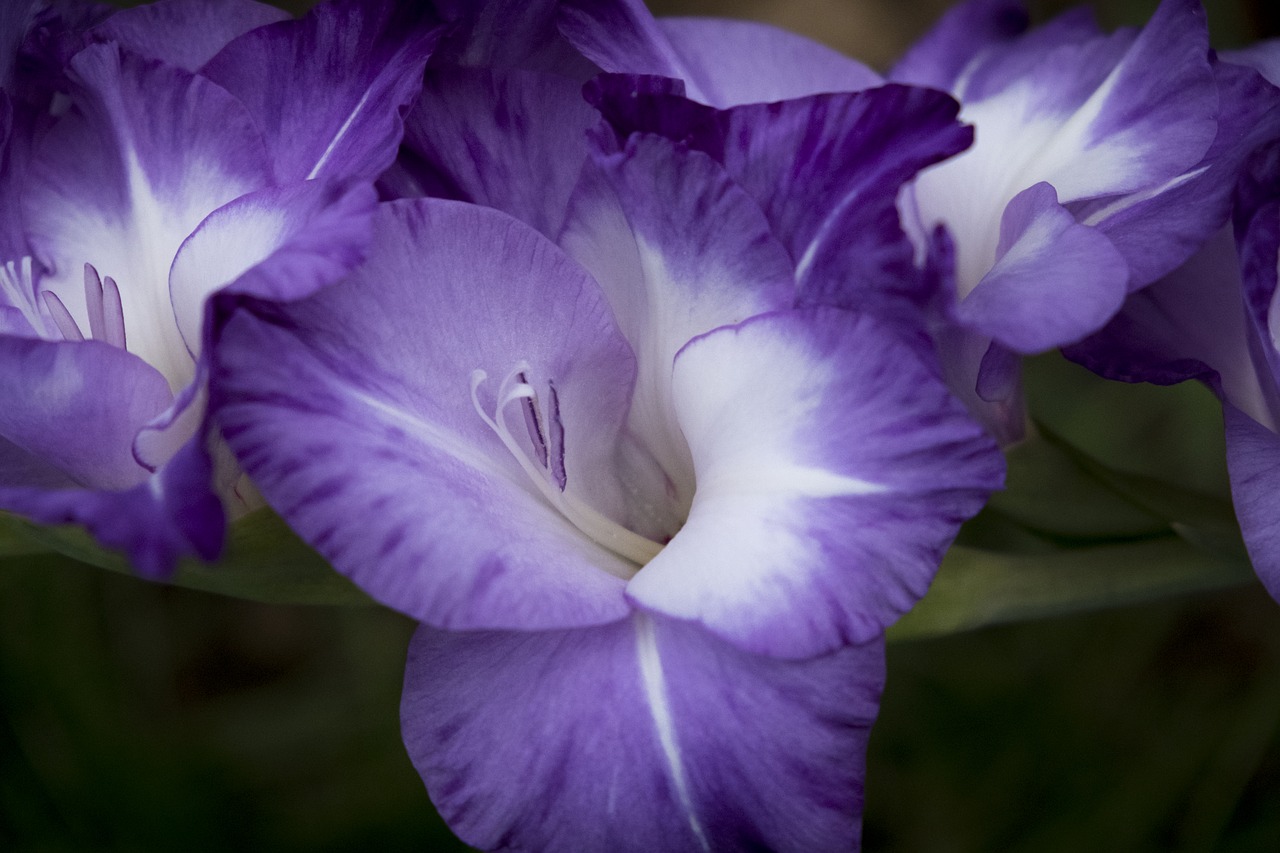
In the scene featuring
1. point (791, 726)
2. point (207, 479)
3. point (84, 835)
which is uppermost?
point (207, 479)

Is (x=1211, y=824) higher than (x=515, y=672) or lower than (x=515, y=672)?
lower

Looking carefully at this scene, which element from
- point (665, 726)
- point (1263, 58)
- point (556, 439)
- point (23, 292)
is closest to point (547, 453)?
point (556, 439)

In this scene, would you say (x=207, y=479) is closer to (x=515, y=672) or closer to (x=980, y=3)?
(x=515, y=672)

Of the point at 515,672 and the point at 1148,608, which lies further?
the point at 1148,608

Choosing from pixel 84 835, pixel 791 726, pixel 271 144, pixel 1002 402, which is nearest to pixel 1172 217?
pixel 1002 402

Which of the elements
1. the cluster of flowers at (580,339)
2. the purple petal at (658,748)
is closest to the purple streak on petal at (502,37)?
the cluster of flowers at (580,339)

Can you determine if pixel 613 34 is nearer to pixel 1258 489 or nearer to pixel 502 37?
pixel 502 37

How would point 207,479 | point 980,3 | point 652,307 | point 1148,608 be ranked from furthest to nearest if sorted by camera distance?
point 1148,608
point 980,3
point 652,307
point 207,479
